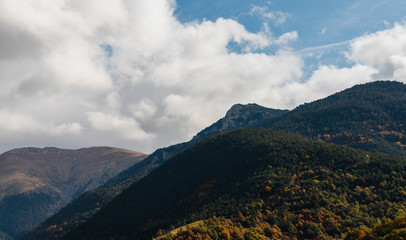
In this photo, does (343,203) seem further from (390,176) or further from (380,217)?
(390,176)

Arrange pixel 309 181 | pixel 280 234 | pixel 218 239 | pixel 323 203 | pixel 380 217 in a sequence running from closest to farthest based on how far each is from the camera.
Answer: pixel 218 239, pixel 280 234, pixel 380 217, pixel 323 203, pixel 309 181

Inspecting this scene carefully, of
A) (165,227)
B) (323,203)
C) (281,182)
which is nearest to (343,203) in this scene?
(323,203)

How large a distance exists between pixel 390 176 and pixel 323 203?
194 ft

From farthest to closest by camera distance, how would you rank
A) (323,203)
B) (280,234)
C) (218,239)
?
(323,203), (280,234), (218,239)

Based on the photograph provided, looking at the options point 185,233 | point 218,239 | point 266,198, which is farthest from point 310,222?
A: point 185,233

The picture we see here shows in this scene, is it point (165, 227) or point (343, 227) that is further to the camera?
point (165, 227)

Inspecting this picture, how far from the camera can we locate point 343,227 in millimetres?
144000

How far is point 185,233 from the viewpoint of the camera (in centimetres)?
13400

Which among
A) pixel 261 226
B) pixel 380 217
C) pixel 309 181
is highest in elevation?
pixel 309 181

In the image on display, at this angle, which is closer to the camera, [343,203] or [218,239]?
[218,239]

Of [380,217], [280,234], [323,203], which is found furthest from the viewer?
[323,203]

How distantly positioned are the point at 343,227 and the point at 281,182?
176 feet

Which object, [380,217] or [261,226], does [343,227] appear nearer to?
[380,217]

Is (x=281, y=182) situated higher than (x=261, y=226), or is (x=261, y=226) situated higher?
(x=281, y=182)
